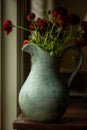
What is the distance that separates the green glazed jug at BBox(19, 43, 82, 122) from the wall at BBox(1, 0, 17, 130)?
1.22 feet

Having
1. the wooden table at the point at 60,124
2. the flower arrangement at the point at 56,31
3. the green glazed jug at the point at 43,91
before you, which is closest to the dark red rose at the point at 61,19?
the flower arrangement at the point at 56,31

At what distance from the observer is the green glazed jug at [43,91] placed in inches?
46.8

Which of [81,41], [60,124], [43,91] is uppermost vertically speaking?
[81,41]

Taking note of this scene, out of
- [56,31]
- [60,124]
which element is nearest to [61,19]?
[56,31]

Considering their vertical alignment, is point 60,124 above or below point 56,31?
below

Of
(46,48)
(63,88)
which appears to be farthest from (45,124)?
(46,48)

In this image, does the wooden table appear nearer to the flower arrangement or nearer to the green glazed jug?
the green glazed jug

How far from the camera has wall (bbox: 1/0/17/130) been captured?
1583mm

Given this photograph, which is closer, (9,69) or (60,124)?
(60,124)

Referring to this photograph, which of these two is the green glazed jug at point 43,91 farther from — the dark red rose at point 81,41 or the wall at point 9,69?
the wall at point 9,69

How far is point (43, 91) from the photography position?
1.19 meters

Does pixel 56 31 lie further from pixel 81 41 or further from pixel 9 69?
pixel 9 69

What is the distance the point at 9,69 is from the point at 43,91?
1.47 ft

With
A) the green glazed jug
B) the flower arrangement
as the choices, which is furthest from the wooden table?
the flower arrangement
